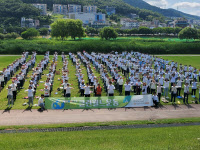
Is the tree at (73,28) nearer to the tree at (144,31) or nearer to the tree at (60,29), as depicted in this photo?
the tree at (60,29)

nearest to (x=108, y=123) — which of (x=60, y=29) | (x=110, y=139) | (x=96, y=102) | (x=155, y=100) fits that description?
(x=96, y=102)

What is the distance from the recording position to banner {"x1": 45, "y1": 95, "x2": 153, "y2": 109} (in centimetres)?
1634

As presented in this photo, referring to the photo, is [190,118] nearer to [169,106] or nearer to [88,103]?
[169,106]

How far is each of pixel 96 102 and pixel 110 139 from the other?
18.2 feet

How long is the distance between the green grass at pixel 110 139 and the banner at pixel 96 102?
13.0ft

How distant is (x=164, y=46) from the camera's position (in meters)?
54.6

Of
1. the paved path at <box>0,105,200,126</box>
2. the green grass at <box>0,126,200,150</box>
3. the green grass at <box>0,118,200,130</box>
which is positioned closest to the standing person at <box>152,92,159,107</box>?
the paved path at <box>0,105,200,126</box>

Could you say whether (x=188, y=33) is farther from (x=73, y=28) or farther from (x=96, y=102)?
(x=96, y=102)

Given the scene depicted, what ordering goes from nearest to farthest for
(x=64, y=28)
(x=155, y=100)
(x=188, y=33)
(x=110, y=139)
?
1. (x=110, y=139)
2. (x=155, y=100)
3. (x=64, y=28)
4. (x=188, y=33)

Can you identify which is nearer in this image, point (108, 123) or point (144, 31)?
point (108, 123)

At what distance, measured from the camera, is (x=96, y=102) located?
16609mm

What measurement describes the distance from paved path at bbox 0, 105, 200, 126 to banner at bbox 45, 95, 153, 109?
433mm

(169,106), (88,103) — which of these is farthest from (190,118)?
(88,103)

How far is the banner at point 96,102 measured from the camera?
16344 millimetres
